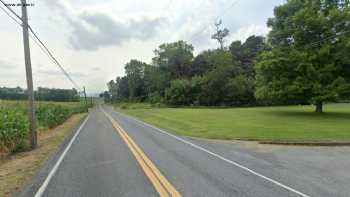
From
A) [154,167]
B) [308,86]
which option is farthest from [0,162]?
[308,86]

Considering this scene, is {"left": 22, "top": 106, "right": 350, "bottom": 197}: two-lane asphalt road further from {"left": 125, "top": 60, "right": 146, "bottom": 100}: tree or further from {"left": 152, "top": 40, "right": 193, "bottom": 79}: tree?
{"left": 125, "top": 60, "right": 146, "bottom": 100}: tree

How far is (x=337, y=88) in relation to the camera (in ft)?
103

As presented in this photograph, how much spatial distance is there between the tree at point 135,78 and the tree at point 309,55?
102186 millimetres

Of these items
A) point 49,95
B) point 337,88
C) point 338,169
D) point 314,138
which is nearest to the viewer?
point 338,169

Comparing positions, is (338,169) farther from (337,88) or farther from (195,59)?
(195,59)

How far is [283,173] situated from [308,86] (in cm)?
2612

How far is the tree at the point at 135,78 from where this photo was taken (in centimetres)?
14012

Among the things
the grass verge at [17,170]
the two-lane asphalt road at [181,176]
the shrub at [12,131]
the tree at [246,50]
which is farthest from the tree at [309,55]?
the tree at [246,50]

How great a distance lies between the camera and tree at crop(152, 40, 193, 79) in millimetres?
114688

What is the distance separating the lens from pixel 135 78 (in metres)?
144

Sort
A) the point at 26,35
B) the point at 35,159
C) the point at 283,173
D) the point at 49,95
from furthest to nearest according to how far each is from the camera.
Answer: the point at 49,95 → the point at 26,35 → the point at 35,159 → the point at 283,173

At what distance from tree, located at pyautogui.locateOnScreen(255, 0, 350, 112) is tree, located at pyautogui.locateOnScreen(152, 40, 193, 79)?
7568cm

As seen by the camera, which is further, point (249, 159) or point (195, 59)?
point (195, 59)

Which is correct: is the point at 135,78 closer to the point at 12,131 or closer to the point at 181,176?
the point at 12,131
